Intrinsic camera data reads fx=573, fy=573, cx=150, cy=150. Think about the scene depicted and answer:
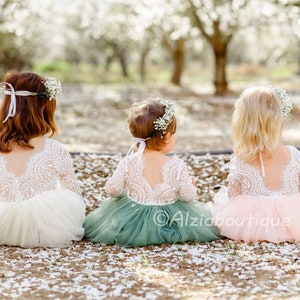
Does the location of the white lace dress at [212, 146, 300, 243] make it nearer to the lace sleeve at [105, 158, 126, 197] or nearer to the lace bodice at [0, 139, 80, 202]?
the lace sleeve at [105, 158, 126, 197]

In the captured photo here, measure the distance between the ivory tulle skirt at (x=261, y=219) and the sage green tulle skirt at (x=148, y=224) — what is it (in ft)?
0.55

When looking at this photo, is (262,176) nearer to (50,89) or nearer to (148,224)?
(148,224)

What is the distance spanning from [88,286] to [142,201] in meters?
1.35

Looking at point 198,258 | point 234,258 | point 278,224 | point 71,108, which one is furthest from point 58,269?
point 71,108

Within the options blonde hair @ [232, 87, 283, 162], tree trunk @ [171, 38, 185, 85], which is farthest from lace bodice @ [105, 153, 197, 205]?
tree trunk @ [171, 38, 185, 85]

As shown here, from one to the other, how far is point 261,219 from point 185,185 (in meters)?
0.71

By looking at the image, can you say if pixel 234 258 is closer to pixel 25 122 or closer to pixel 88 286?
pixel 88 286

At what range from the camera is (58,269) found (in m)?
4.16

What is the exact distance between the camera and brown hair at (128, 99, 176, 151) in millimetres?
4852

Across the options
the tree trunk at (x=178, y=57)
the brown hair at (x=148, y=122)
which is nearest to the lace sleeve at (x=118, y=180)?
the brown hair at (x=148, y=122)

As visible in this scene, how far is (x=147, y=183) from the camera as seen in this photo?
4.96m

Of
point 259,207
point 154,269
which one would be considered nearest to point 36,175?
point 154,269

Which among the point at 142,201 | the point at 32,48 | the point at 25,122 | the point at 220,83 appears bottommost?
the point at 142,201

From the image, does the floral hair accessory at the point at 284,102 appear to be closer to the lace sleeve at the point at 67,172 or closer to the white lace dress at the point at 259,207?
the white lace dress at the point at 259,207
